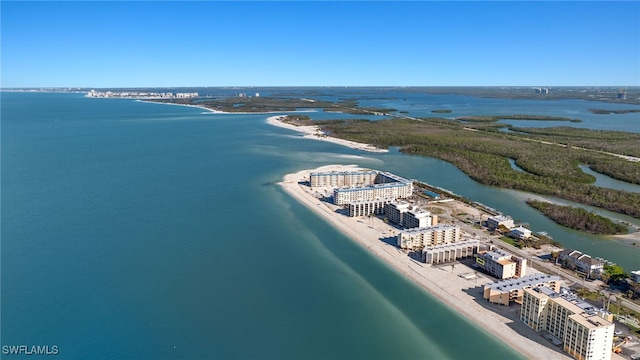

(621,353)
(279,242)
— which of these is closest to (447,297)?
(621,353)

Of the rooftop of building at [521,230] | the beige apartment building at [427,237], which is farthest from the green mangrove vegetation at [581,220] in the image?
the beige apartment building at [427,237]

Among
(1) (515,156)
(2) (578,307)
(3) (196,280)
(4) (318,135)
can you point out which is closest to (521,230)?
(2) (578,307)

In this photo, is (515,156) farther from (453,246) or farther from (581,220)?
(453,246)

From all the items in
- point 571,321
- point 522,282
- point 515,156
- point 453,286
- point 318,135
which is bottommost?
point 453,286

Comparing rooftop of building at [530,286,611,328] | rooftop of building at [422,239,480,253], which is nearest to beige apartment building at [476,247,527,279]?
rooftop of building at [422,239,480,253]

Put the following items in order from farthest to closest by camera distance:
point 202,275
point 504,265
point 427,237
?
point 427,237
point 202,275
point 504,265

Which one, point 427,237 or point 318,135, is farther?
point 318,135
